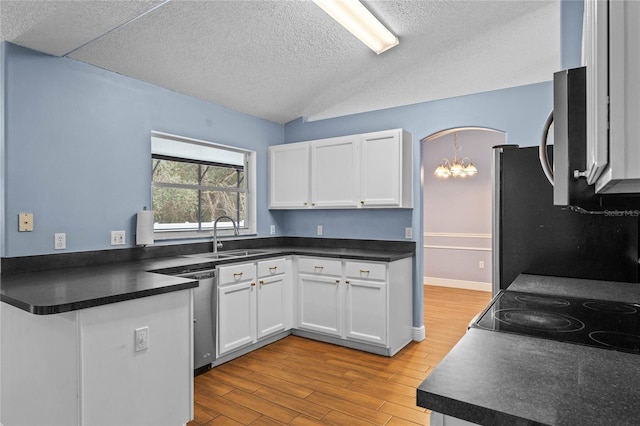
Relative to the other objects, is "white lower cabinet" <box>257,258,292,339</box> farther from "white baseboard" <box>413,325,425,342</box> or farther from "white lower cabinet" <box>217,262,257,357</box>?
"white baseboard" <box>413,325,425,342</box>

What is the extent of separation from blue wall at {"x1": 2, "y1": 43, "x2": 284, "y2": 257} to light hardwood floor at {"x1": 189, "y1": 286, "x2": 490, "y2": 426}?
55.8 inches

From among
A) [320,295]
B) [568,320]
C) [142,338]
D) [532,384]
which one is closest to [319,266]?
[320,295]

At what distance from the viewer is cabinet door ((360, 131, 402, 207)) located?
11.8ft

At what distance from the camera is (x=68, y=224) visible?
268 cm

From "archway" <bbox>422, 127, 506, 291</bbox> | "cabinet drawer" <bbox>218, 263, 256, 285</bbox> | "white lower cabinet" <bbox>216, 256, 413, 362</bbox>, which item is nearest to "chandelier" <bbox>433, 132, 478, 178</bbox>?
"archway" <bbox>422, 127, 506, 291</bbox>

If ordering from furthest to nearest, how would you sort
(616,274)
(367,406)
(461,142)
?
(461,142) < (367,406) < (616,274)

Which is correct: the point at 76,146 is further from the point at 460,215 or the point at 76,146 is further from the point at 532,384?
the point at 460,215

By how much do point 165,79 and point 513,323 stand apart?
3122 mm

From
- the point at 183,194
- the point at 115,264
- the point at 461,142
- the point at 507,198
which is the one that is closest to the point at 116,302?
the point at 115,264

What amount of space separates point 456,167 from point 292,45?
3.66 meters

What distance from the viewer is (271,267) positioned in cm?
363

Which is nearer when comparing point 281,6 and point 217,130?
point 281,6

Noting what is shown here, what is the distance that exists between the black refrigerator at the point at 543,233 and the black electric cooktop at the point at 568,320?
1.97 feet

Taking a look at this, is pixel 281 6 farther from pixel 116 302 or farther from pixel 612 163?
pixel 612 163
